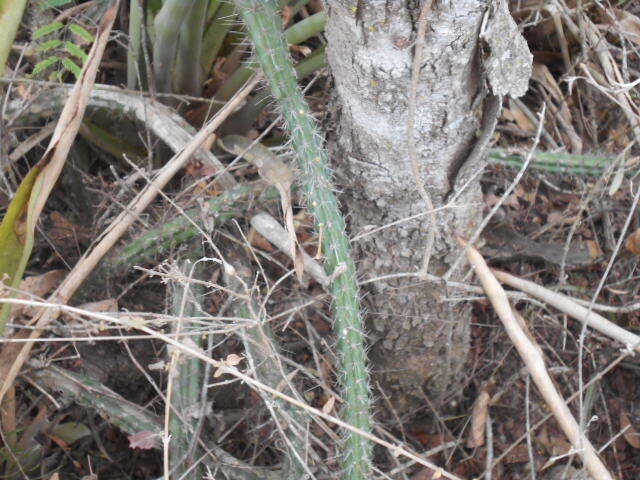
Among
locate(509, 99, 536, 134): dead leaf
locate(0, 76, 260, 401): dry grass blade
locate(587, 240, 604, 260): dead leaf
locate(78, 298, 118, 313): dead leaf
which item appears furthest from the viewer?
locate(509, 99, 536, 134): dead leaf

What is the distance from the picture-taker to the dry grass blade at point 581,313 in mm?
876

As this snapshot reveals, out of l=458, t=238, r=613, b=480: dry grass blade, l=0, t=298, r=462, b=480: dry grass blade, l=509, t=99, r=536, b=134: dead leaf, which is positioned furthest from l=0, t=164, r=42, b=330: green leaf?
l=509, t=99, r=536, b=134: dead leaf

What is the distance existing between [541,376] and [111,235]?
67 cm

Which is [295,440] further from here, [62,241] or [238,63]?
[238,63]

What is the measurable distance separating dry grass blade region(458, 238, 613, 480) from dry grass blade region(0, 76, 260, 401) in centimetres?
47

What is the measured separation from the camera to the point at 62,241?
1217 millimetres

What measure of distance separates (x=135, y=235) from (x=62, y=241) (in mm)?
202

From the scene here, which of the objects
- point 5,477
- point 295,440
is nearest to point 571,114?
point 295,440

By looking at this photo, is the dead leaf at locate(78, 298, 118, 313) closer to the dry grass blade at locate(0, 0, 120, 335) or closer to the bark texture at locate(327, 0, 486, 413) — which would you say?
the dry grass blade at locate(0, 0, 120, 335)

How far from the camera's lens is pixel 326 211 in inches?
32.7

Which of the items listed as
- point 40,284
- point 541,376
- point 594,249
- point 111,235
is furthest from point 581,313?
point 40,284

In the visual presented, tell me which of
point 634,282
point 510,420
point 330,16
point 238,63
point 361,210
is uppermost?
point 330,16

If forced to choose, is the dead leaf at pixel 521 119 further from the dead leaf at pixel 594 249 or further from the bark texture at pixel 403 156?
the bark texture at pixel 403 156

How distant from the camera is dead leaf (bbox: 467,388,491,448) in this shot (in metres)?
1.18
